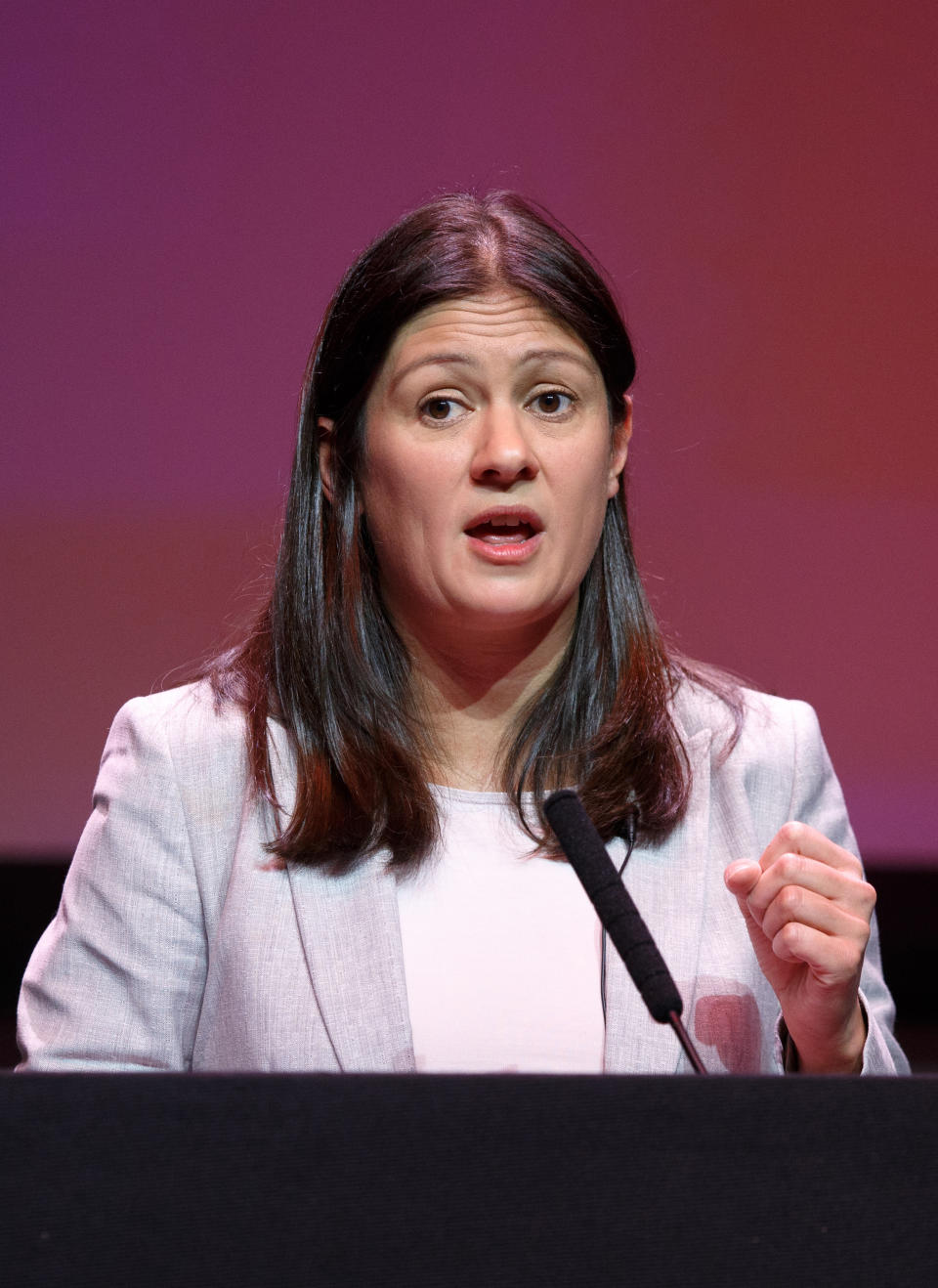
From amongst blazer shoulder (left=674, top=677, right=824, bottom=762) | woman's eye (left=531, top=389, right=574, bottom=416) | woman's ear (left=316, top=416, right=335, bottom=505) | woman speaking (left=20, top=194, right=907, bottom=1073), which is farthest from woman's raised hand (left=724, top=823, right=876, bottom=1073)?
woman's ear (left=316, top=416, right=335, bottom=505)

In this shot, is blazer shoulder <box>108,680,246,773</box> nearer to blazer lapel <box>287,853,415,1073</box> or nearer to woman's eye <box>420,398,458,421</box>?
blazer lapel <box>287,853,415,1073</box>

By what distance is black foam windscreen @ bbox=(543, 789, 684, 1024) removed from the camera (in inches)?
30.2

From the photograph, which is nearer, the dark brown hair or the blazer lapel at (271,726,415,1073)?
the blazer lapel at (271,726,415,1073)

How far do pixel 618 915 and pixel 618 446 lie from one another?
2.51ft

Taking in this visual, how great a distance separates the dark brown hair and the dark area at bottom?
0.95m

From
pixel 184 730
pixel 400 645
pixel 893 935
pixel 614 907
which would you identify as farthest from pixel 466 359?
pixel 893 935

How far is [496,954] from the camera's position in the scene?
1.30m

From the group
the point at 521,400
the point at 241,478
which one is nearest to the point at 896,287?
the point at 241,478

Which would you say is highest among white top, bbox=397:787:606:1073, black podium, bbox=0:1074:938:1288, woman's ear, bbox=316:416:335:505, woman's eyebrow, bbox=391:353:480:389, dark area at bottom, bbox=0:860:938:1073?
woman's eyebrow, bbox=391:353:480:389

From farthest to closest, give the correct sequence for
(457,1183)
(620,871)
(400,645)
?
(400,645) → (620,871) → (457,1183)

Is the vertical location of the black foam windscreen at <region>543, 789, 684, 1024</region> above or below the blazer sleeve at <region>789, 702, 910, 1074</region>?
above

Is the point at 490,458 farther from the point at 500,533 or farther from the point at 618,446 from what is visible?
the point at 618,446

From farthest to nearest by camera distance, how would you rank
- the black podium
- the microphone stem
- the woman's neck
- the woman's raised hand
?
1. the woman's neck
2. the woman's raised hand
3. the microphone stem
4. the black podium

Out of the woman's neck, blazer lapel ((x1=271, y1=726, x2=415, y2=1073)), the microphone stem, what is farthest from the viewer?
the woman's neck
